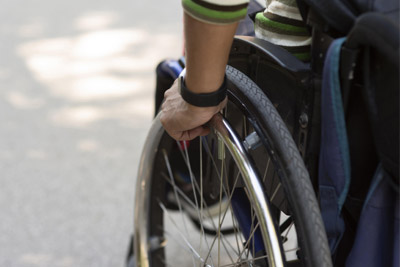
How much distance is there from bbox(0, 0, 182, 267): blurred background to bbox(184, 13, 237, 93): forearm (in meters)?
1.04

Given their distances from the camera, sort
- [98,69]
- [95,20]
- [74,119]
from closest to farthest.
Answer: [74,119] → [98,69] → [95,20]

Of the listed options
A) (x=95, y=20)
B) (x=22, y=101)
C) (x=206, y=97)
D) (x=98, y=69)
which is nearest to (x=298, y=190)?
(x=206, y=97)

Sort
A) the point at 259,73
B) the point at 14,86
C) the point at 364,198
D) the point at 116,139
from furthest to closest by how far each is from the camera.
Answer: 1. the point at 14,86
2. the point at 116,139
3. the point at 259,73
4. the point at 364,198

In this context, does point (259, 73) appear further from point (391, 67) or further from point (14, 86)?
point (14, 86)

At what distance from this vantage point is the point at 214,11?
2.92 ft

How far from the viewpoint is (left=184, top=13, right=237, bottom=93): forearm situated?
92 cm

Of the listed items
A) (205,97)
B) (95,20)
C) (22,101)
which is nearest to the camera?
(205,97)

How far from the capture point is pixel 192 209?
182 cm

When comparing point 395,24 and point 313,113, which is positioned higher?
point 395,24

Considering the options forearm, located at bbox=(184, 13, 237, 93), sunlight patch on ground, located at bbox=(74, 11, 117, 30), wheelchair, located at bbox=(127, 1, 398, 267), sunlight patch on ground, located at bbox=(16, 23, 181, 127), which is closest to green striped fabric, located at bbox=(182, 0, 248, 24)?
forearm, located at bbox=(184, 13, 237, 93)

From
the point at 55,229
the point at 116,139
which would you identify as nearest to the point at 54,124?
the point at 116,139

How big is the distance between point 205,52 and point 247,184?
0.76ft

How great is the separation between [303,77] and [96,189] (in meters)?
1.39

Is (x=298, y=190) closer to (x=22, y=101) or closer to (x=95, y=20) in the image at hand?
(x=22, y=101)
